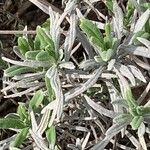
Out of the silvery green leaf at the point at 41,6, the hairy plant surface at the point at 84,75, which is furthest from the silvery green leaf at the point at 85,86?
the silvery green leaf at the point at 41,6

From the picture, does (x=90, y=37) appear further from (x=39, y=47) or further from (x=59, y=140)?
(x=59, y=140)

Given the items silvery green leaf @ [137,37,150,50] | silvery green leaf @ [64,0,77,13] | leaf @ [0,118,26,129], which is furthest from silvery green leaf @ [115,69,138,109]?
leaf @ [0,118,26,129]

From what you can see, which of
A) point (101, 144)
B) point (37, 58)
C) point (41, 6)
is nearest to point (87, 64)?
point (37, 58)

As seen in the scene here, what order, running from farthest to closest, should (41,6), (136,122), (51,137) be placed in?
(41,6)
(51,137)
(136,122)

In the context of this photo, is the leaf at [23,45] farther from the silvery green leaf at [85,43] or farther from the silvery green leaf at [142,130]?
the silvery green leaf at [142,130]

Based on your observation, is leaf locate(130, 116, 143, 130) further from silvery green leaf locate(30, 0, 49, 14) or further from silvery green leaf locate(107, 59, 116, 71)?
silvery green leaf locate(30, 0, 49, 14)

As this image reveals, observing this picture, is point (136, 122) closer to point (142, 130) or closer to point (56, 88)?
point (142, 130)
